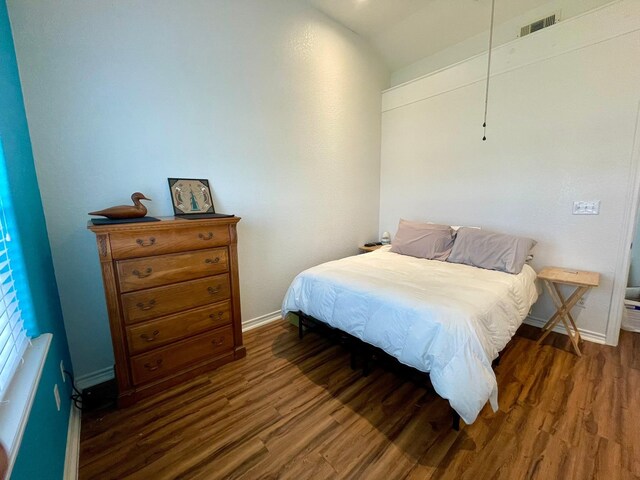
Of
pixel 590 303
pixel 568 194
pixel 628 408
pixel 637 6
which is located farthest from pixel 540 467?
pixel 637 6

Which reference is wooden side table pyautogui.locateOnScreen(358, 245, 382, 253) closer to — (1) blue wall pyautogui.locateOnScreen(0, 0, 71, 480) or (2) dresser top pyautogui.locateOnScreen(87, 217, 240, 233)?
Answer: (2) dresser top pyautogui.locateOnScreen(87, 217, 240, 233)

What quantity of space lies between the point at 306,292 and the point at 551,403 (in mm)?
1742

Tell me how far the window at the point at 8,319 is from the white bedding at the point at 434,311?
1.58 m

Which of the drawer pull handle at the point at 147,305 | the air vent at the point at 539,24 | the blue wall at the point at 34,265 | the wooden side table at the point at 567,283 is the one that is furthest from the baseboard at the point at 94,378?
the air vent at the point at 539,24

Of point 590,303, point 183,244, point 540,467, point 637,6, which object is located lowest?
point 540,467

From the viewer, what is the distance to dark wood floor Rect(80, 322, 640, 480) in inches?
51.7

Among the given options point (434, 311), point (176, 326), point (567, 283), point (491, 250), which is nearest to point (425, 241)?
point (491, 250)

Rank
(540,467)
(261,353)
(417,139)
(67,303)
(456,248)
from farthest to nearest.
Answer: (417,139)
(456,248)
(261,353)
(67,303)
(540,467)

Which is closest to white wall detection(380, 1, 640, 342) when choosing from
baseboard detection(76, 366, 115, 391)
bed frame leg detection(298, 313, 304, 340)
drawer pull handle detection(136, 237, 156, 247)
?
bed frame leg detection(298, 313, 304, 340)

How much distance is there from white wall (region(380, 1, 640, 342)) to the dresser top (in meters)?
2.55

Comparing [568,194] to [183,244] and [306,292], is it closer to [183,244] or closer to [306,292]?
[306,292]

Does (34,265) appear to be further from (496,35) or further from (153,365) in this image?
(496,35)

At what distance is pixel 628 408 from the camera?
1619mm

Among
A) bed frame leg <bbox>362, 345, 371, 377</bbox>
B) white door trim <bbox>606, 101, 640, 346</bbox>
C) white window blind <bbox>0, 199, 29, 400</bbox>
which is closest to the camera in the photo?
white window blind <bbox>0, 199, 29, 400</bbox>
